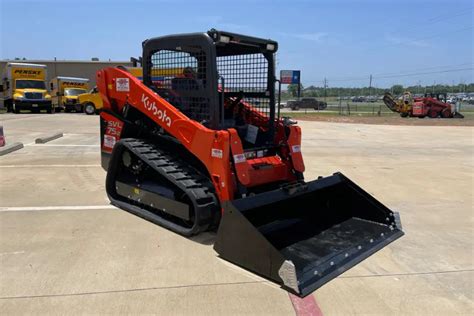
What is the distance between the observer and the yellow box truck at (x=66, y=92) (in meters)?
32.2

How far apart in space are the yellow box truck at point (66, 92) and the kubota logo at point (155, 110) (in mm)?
28133

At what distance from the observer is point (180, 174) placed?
4.78 meters

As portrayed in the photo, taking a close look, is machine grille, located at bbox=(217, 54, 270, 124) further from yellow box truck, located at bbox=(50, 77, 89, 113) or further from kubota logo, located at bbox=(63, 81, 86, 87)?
kubota logo, located at bbox=(63, 81, 86, 87)

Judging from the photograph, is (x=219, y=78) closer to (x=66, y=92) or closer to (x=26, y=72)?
(x=26, y=72)

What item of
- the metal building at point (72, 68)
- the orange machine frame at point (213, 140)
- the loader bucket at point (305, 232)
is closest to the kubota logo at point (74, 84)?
the metal building at point (72, 68)

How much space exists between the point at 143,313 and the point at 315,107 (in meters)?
53.2

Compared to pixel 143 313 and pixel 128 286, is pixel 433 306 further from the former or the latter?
pixel 128 286

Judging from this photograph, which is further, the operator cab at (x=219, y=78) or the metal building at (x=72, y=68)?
the metal building at (x=72, y=68)

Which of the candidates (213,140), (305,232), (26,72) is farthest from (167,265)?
(26,72)

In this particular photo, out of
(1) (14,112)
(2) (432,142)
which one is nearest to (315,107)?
(1) (14,112)

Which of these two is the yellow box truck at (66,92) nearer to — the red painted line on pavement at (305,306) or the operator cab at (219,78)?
the operator cab at (219,78)

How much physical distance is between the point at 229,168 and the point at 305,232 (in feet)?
3.54

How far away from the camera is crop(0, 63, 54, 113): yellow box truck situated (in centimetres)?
2872

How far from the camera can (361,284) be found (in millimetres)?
3631
